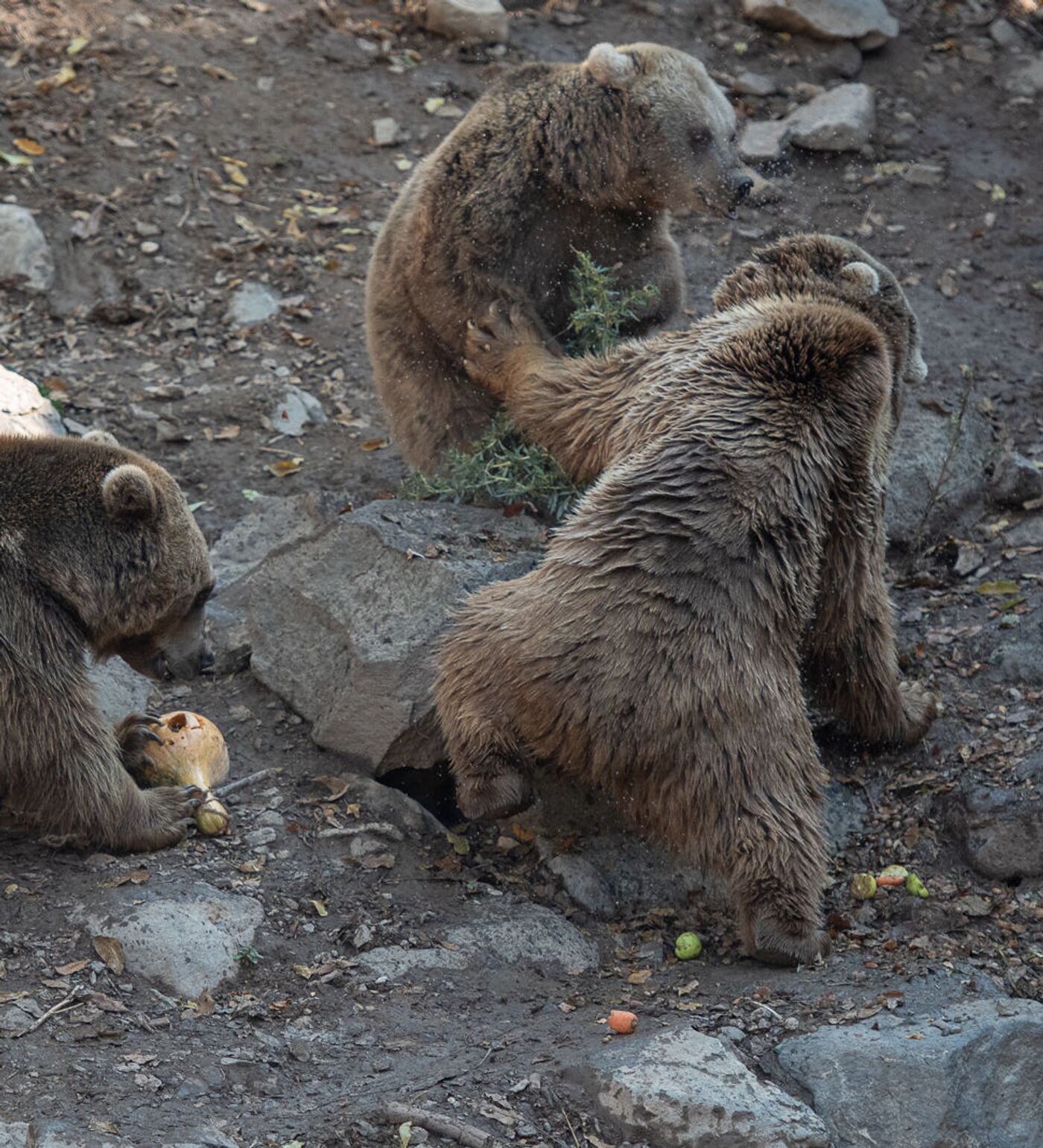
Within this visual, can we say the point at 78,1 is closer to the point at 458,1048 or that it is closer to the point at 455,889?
the point at 455,889

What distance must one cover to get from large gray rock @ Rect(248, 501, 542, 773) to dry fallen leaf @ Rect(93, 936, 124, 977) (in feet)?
5.03

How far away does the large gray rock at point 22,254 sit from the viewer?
32.9ft

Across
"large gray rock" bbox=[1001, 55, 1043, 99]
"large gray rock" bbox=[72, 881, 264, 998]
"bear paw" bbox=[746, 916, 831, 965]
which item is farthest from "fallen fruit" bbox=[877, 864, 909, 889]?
"large gray rock" bbox=[1001, 55, 1043, 99]

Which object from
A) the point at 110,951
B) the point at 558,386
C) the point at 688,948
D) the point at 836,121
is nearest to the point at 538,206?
the point at 558,386

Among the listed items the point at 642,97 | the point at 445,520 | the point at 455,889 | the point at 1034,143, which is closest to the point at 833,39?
the point at 1034,143

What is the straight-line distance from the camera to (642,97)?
7.43 meters

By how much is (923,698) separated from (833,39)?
28.6 feet

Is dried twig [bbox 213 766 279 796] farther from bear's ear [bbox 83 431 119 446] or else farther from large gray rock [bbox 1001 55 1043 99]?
large gray rock [bbox 1001 55 1043 99]

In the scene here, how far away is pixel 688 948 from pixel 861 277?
9.77 feet

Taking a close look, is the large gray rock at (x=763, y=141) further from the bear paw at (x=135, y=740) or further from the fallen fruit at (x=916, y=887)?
the bear paw at (x=135, y=740)

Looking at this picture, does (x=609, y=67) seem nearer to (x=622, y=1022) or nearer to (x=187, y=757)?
(x=187, y=757)

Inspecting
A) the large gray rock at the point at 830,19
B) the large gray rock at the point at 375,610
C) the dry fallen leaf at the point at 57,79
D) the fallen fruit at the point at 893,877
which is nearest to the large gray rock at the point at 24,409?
the large gray rock at the point at 375,610

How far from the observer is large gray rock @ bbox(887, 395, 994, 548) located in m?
7.95

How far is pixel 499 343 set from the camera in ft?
23.0
